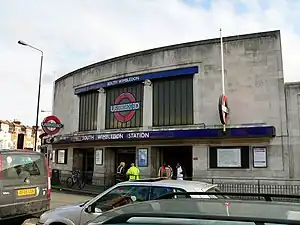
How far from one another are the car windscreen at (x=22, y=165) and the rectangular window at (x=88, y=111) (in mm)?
14912

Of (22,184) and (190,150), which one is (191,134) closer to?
(190,150)

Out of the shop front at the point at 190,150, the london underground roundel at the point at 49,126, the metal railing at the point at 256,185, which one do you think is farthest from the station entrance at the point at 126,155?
the london underground roundel at the point at 49,126

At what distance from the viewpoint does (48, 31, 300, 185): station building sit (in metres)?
17.2

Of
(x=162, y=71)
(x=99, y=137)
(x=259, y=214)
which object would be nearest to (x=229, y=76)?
(x=162, y=71)

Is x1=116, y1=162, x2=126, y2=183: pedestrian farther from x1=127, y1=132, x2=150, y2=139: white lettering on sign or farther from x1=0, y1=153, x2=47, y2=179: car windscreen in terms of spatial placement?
x1=0, y1=153, x2=47, y2=179: car windscreen

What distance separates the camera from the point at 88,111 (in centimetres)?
2520

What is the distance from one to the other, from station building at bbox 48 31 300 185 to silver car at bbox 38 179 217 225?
11.7 meters

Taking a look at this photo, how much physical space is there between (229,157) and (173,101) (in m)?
4.67

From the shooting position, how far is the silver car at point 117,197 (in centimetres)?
594

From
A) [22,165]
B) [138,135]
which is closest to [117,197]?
[22,165]

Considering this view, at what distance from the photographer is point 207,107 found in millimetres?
18969

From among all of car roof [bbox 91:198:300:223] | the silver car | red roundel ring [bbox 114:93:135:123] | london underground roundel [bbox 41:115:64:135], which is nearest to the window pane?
the silver car

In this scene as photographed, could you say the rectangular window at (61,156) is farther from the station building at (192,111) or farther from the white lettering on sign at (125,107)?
the white lettering on sign at (125,107)

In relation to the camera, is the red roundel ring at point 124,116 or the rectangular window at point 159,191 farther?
the red roundel ring at point 124,116
